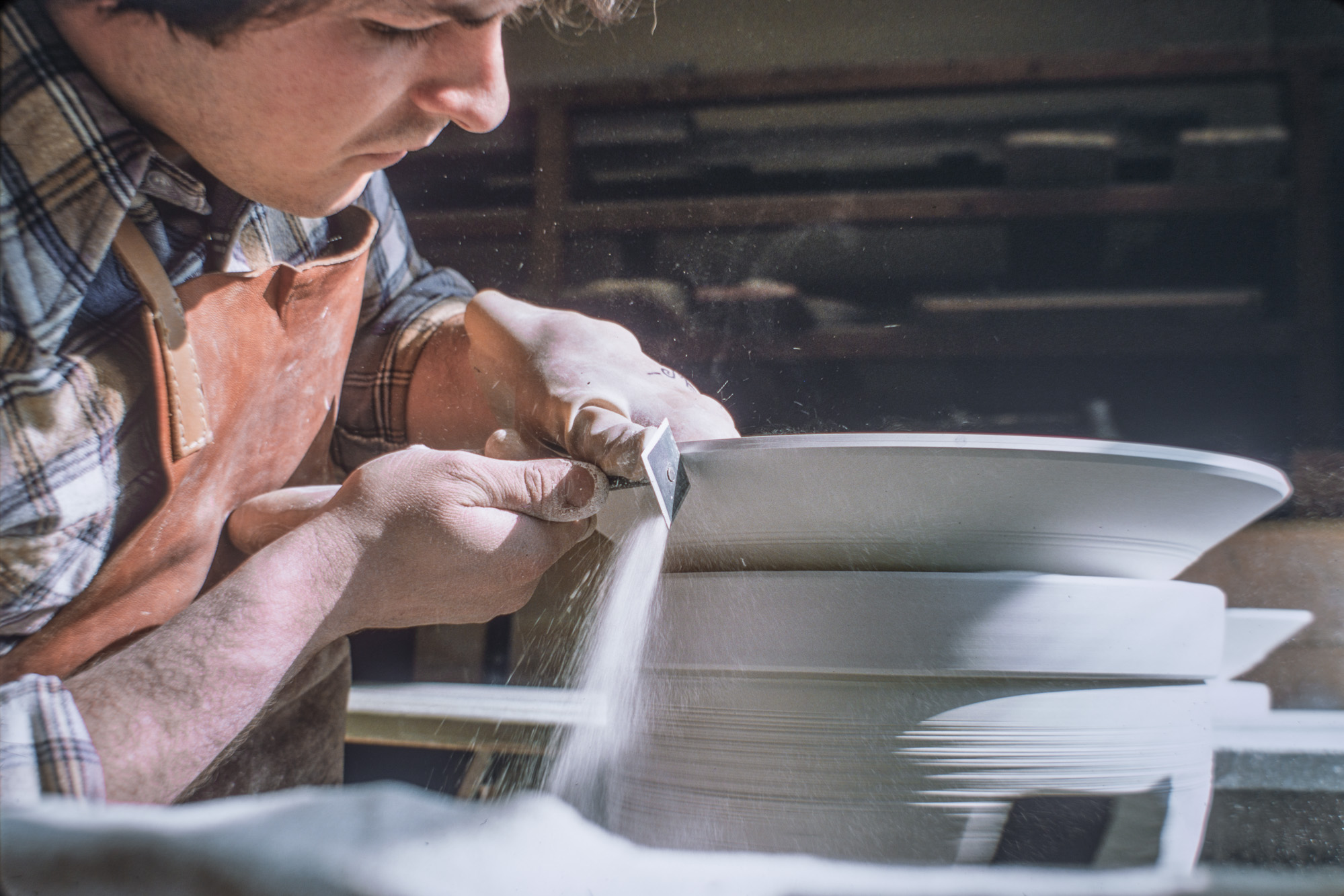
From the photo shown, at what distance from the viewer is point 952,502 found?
44cm

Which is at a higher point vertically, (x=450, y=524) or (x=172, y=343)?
(x=172, y=343)

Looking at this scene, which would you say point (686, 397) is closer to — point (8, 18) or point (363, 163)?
point (363, 163)

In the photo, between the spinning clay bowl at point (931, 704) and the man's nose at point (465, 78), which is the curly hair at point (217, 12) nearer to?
the man's nose at point (465, 78)

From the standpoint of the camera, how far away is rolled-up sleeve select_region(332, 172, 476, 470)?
80cm

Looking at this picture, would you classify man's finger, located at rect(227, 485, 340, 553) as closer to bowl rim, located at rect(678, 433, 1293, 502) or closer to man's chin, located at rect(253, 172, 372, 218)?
man's chin, located at rect(253, 172, 372, 218)

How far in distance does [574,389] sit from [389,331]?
32cm

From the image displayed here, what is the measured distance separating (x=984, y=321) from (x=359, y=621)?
0.60 meters

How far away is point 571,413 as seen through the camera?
0.57 metres

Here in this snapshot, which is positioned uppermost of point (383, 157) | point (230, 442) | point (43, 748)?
point (383, 157)

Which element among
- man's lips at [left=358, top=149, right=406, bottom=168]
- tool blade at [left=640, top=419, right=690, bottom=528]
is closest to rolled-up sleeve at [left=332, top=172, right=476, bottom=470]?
man's lips at [left=358, top=149, right=406, bottom=168]

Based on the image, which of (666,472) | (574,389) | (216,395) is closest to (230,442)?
(216,395)

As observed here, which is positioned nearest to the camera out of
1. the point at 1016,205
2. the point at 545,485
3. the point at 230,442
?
the point at 545,485

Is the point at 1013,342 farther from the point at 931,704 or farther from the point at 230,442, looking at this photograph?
the point at 230,442

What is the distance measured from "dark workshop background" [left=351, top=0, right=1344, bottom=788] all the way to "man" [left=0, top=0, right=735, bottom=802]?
10 centimetres
